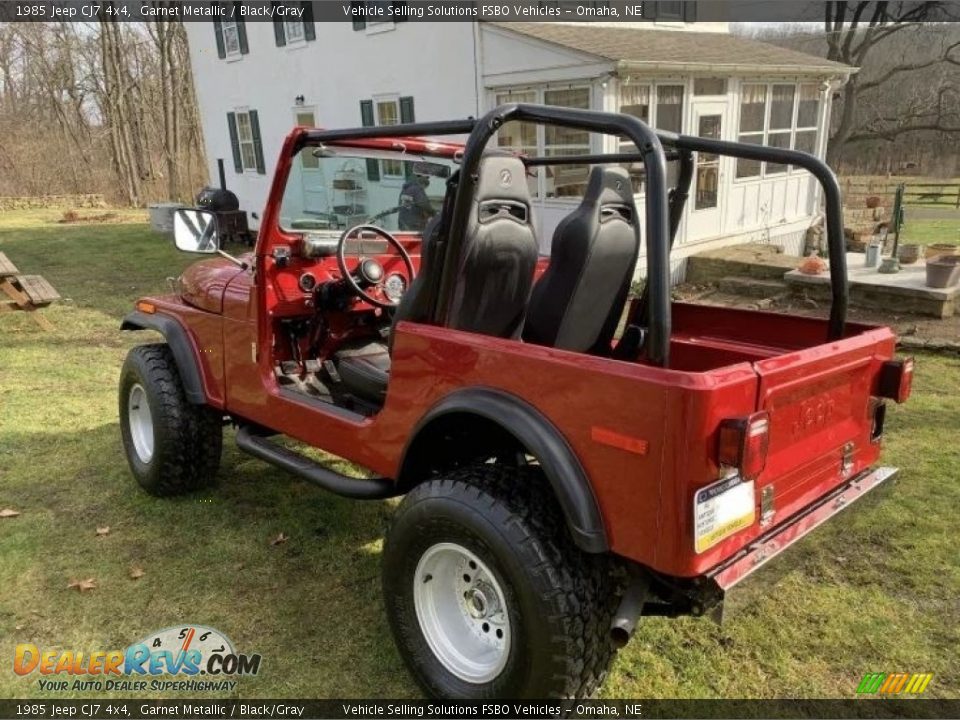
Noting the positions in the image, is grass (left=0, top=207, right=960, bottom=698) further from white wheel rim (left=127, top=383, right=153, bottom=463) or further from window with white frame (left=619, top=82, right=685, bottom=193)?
window with white frame (left=619, top=82, right=685, bottom=193)

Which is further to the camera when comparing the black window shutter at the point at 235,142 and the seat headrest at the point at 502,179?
the black window shutter at the point at 235,142

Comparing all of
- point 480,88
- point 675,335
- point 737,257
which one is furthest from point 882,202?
point 675,335

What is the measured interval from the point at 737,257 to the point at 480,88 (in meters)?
4.36

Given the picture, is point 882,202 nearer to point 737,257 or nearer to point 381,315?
point 737,257

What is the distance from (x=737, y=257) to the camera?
32.6 ft

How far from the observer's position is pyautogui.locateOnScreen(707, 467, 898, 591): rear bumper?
185cm

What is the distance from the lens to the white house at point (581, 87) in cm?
923

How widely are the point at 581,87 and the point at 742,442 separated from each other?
26.8ft

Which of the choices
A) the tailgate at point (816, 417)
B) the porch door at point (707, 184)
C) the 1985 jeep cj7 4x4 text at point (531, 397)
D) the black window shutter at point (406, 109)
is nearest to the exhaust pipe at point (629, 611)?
the 1985 jeep cj7 4x4 text at point (531, 397)

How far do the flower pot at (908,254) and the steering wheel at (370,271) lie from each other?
25.7ft

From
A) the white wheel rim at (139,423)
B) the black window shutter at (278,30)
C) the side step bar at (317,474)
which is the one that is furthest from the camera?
the black window shutter at (278,30)

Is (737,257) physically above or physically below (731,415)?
below

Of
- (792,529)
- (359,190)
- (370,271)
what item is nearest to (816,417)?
(792,529)

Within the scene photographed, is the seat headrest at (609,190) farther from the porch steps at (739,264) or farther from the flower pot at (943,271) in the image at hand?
the porch steps at (739,264)
